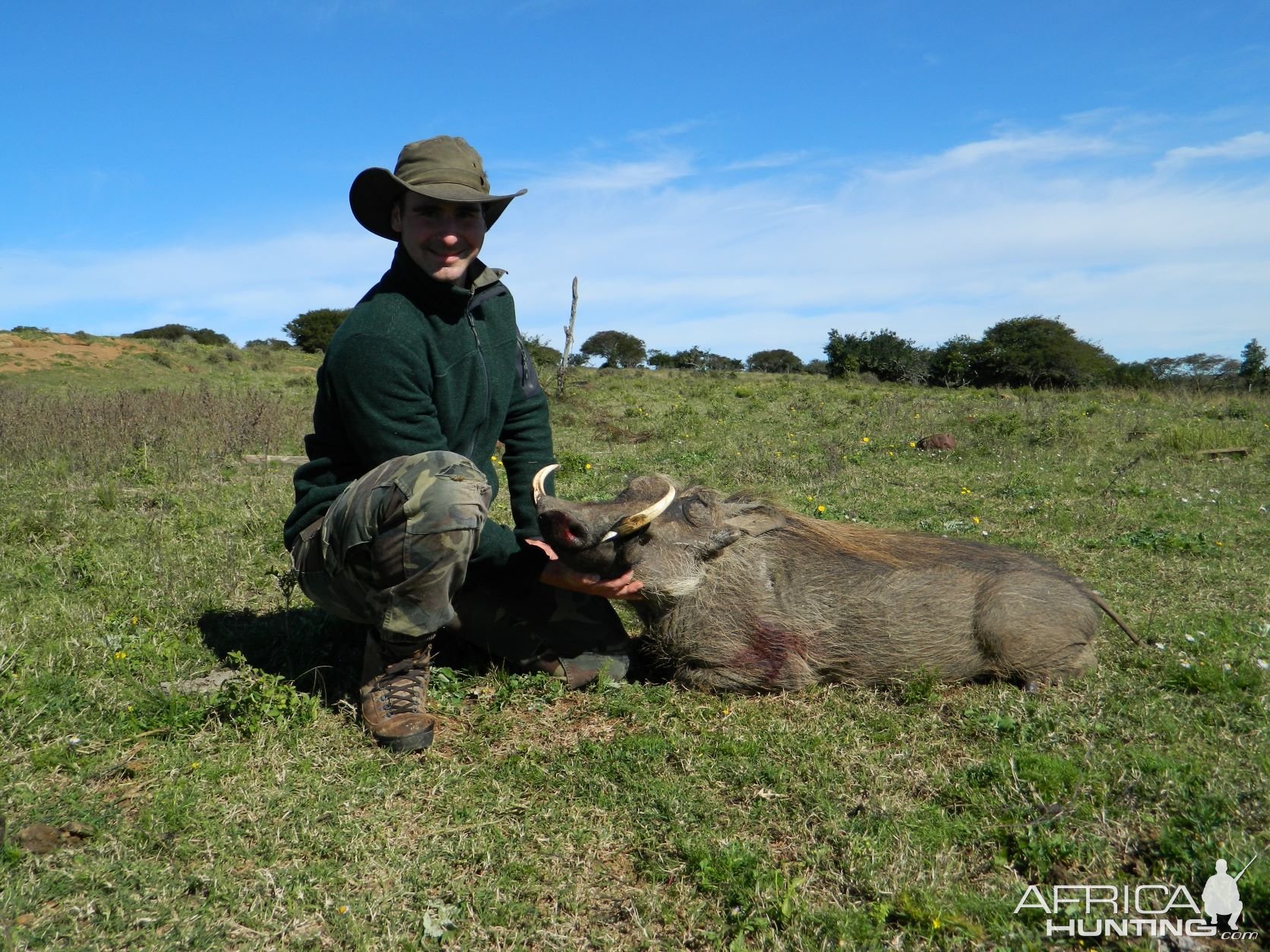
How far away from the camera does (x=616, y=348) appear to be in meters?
40.3

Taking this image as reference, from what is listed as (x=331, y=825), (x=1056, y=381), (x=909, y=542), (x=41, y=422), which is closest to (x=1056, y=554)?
(x=909, y=542)

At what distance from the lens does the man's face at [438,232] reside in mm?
3365

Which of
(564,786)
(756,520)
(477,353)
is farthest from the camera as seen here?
(756,520)

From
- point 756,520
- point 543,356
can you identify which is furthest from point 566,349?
point 756,520

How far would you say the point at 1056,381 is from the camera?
25062 millimetres

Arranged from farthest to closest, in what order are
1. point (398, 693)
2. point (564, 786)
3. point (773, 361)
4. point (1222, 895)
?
point (773, 361) → point (398, 693) → point (564, 786) → point (1222, 895)

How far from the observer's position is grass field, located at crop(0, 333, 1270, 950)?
2.26m

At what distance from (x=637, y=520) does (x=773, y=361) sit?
46.2 m

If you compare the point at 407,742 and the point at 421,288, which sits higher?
the point at 421,288

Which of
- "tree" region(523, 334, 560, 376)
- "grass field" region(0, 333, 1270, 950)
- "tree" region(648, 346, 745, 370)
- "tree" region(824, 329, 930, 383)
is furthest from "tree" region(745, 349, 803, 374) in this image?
"grass field" region(0, 333, 1270, 950)

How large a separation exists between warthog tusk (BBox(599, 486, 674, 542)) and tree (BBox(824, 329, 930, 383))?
74.1 ft

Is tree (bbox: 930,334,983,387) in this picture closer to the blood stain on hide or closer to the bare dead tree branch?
the bare dead tree branch

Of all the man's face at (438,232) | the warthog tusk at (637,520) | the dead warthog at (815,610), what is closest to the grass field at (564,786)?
the dead warthog at (815,610)

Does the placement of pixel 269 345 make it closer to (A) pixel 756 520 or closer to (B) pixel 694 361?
(B) pixel 694 361
